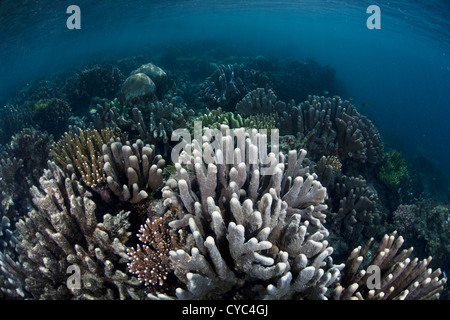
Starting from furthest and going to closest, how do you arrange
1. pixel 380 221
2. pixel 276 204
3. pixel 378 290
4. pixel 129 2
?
1. pixel 129 2
2. pixel 380 221
3. pixel 378 290
4. pixel 276 204

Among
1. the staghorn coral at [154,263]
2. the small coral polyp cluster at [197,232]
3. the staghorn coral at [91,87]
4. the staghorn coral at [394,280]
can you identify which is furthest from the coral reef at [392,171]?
the staghorn coral at [91,87]

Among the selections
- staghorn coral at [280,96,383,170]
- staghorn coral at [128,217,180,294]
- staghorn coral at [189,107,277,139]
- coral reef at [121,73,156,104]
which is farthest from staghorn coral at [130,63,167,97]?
staghorn coral at [128,217,180,294]

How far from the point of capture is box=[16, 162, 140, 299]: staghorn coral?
113 inches

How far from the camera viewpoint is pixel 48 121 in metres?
10.4

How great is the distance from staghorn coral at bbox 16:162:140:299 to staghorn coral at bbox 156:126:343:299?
81cm

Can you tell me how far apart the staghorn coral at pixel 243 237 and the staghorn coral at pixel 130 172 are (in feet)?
1.67

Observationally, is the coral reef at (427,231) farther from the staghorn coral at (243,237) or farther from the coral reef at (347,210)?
the staghorn coral at (243,237)

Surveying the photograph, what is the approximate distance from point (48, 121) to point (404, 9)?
32.8 meters

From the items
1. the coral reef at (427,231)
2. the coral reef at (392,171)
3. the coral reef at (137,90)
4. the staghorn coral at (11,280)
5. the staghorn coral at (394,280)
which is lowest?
the coral reef at (427,231)

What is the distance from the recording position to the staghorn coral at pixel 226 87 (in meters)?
9.52

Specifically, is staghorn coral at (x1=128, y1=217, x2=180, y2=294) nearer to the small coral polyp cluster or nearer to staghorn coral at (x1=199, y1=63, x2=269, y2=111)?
the small coral polyp cluster

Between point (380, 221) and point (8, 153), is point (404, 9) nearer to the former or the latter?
point (380, 221)
